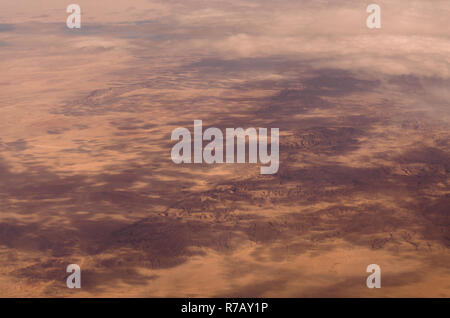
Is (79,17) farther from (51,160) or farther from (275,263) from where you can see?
(275,263)

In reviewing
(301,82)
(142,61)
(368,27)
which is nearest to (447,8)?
(368,27)

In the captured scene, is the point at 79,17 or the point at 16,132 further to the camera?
the point at 79,17

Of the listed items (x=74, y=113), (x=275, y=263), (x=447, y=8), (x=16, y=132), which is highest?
(x=447, y=8)

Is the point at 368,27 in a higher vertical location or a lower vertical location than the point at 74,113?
higher
